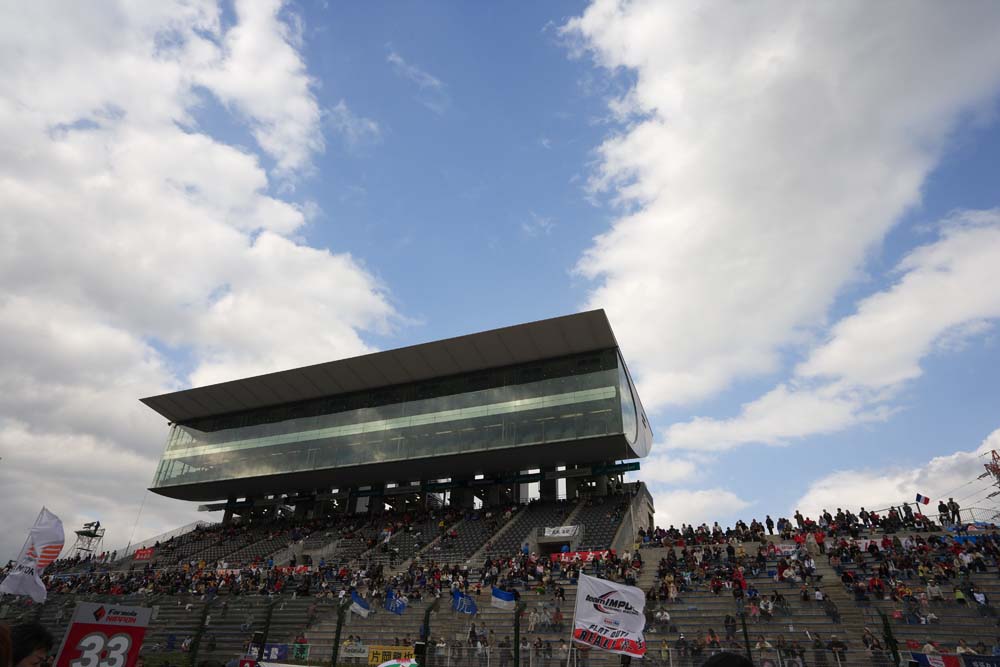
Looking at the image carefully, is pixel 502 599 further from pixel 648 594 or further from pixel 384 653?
pixel 648 594

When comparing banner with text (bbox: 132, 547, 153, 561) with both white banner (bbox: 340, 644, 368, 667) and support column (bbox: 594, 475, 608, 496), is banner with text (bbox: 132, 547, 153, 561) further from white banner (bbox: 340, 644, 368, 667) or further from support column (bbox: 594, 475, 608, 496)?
white banner (bbox: 340, 644, 368, 667)

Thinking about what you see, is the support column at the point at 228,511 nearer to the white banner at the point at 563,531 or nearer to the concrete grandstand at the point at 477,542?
the concrete grandstand at the point at 477,542

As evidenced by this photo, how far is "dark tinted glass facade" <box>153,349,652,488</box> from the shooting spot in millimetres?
43969

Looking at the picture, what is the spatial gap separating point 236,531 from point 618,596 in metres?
51.7

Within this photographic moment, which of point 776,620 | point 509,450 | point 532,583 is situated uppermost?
point 509,450

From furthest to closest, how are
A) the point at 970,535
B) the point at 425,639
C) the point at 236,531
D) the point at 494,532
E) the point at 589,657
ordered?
the point at 236,531 → the point at 494,532 → the point at 970,535 → the point at 425,639 → the point at 589,657

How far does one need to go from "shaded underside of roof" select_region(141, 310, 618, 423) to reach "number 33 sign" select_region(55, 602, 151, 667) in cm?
3627

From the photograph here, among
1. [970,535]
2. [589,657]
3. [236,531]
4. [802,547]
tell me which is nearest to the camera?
[589,657]

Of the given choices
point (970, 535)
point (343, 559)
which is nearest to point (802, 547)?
point (970, 535)

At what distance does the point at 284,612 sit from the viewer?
26328mm

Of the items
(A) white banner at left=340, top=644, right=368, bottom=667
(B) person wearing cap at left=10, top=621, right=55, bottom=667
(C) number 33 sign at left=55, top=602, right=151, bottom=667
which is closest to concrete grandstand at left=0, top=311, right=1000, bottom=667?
(A) white banner at left=340, top=644, right=368, bottom=667

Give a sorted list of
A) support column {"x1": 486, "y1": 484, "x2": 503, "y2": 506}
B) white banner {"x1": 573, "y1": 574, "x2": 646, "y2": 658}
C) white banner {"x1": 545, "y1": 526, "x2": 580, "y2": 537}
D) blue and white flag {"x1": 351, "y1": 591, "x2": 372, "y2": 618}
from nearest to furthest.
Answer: white banner {"x1": 573, "y1": 574, "x2": 646, "y2": 658} → blue and white flag {"x1": 351, "y1": 591, "x2": 372, "y2": 618} → white banner {"x1": 545, "y1": 526, "x2": 580, "y2": 537} → support column {"x1": 486, "y1": 484, "x2": 503, "y2": 506}

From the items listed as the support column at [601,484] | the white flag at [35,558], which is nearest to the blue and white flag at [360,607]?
the white flag at [35,558]

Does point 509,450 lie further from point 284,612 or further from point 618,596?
point 618,596
